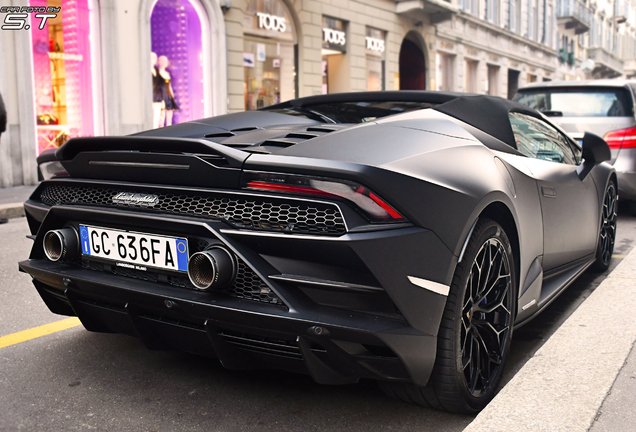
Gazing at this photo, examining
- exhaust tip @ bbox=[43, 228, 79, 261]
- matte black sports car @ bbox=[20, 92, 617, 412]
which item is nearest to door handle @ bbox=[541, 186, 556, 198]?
matte black sports car @ bbox=[20, 92, 617, 412]

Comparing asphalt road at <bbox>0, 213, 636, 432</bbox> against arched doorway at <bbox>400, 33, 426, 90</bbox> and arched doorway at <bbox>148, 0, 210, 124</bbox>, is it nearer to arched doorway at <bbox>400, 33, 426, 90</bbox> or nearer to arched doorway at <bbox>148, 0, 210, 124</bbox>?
arched doorway at <bbox>148, 0, 210, 124</bbox>

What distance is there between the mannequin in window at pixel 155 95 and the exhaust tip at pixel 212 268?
39.6 feet

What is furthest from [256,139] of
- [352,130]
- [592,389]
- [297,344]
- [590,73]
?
[590,73]

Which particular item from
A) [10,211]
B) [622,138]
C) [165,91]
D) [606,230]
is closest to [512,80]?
[165,91]

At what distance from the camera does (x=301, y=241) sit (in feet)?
6.71

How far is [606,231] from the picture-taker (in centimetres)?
454

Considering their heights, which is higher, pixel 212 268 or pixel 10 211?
pixel 212 268

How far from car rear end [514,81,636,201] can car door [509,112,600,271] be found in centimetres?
342

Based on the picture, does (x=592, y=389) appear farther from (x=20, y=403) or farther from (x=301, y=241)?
(x=20, y=403)

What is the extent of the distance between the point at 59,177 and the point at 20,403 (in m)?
0.92

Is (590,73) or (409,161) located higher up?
(590,73)

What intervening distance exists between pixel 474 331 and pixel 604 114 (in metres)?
5.73

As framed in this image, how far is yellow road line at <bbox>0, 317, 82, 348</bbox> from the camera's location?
10.5 feet

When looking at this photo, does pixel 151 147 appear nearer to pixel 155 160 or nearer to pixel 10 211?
pixel 155 160
